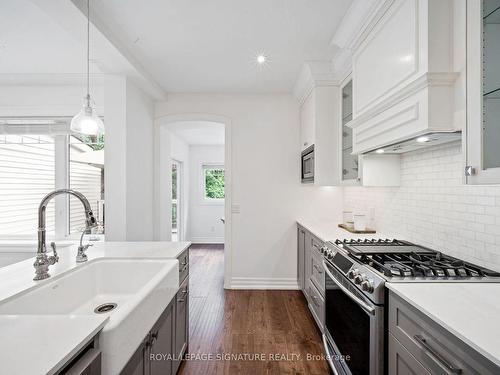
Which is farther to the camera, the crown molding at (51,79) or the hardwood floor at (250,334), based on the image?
the crown molding at (51,79)

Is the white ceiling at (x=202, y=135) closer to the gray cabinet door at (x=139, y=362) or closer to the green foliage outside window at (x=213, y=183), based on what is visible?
the green foliage outside window at (x=213, y=183)

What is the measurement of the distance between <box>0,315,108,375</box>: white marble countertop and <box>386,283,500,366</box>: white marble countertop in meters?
1.15

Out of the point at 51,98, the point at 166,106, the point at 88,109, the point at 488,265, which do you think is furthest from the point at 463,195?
the point at 51,98

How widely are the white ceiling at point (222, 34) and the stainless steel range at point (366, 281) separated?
1.72m

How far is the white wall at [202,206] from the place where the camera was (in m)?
6.42

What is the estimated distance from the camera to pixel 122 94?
8.81 ft

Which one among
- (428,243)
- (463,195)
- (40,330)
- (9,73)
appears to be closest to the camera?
(40,330)

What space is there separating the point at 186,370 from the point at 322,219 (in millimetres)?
2255

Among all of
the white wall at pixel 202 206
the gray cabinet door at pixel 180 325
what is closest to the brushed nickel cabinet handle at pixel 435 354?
the gray cabinet door at pixel 180 325

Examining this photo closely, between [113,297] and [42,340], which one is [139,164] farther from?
[42,340]

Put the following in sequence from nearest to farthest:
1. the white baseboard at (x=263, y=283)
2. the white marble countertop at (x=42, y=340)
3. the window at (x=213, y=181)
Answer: the white marble countertop at (x=42, y=340), the white baseboard at (x=263, y=283), the window at (x=213, y=181)

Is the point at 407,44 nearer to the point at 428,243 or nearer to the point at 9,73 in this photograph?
the point at 428,243

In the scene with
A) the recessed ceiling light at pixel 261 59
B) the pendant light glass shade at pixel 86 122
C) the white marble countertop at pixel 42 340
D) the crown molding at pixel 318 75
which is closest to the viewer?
the white marble countertop at pixel 42 340

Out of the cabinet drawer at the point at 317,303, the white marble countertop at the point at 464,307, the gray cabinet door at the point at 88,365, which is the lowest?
the cabinet drawer at the point at 317,303
